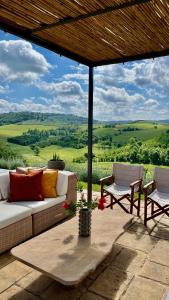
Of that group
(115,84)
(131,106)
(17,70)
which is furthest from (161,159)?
(17,70)

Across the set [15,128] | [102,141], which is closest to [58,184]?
[102,141]

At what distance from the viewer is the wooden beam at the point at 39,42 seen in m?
3.07

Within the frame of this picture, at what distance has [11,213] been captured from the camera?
337 centimetres

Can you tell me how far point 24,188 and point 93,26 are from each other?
2.35 meters

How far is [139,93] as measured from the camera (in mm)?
11688

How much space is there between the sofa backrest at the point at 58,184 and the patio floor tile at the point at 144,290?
191cm

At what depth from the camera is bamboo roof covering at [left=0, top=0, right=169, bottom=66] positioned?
266 centimetres

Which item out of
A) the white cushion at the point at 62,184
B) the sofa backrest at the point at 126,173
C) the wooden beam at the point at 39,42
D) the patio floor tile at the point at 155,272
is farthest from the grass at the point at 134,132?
the patio floor tile at the point at 155,272

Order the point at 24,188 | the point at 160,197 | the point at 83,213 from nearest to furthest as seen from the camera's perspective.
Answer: the point at 83,213 → the point at 24,188 → the point at 160,197

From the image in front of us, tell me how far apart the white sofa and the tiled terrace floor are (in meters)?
0.27

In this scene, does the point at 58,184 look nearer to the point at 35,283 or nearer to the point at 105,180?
the point at 105,180

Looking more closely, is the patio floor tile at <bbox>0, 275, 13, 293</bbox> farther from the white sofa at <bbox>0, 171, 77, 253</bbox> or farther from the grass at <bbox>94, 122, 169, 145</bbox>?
the grass at <bbox>94, 122, 169, 145</bbox>

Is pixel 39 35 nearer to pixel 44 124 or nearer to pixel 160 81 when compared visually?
pixel 44 124

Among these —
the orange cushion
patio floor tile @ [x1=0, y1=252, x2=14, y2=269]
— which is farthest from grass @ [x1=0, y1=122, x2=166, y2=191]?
patio floor tile @ [x1=0, y1=252, x2=14, y2=269]
